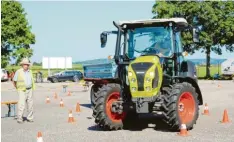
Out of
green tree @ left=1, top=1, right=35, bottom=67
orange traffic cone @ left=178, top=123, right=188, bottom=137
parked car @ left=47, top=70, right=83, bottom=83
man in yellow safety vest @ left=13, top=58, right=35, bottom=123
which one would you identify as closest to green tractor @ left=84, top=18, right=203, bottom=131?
orange traffic cone @ left=178, top=123, right=188, bottom=137

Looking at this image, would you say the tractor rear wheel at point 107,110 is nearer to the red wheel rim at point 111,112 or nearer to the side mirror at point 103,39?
the red wheel rim at point 111,112

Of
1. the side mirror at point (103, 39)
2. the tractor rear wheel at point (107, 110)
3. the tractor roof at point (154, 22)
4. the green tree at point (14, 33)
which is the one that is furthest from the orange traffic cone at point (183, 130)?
the green tree at point (14, 33)

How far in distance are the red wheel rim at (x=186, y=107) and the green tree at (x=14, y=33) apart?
49048 millimetres

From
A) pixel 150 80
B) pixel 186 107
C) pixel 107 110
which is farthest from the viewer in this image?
pixel 186 107

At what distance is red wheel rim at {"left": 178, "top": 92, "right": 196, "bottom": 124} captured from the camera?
11.4 m

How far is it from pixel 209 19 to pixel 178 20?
133 feet

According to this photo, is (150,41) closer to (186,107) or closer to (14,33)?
(186,107)

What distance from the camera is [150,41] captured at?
39.7 feet

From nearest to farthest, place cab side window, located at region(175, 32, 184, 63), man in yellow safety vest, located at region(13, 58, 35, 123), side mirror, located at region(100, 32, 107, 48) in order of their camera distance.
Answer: side mirror, located at region(100, 32, 107, 48), cab side window, located at region(175, 32, 184, 63), man in yellow safety vest, located at region(13, 58, 35, 123)

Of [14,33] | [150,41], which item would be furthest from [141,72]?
[14,33]

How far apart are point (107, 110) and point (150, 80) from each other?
1370 mm

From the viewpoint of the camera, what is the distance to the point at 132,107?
37.9ft

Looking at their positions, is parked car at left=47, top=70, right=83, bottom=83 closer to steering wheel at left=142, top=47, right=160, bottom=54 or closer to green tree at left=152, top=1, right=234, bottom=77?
green tree at left=152, top=1, right=234, bottom=77

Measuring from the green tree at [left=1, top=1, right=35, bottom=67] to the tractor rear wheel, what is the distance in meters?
48.5
